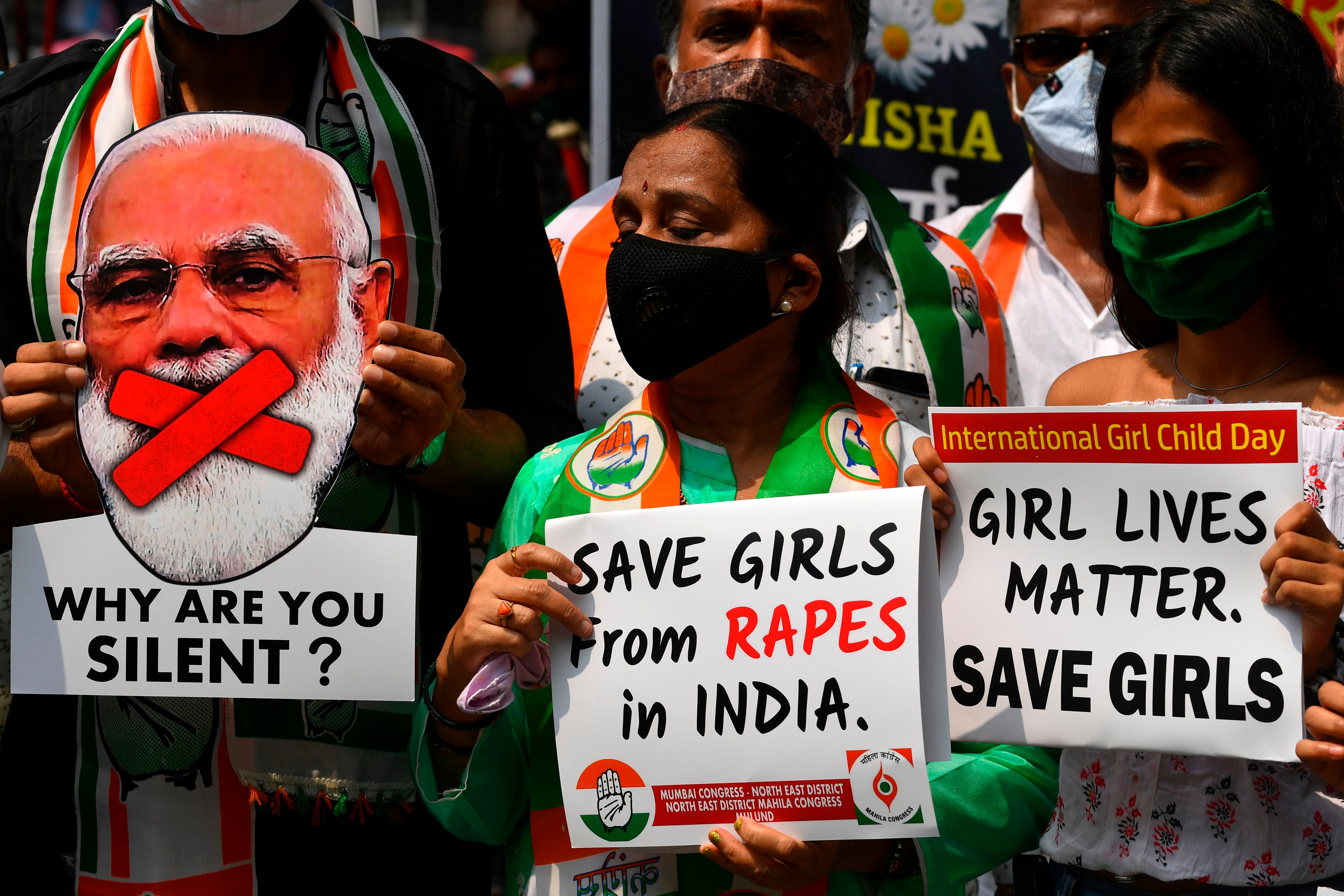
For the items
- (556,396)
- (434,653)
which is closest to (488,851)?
(434,653)

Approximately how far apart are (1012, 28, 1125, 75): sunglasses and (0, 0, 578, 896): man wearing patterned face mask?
2128 mm

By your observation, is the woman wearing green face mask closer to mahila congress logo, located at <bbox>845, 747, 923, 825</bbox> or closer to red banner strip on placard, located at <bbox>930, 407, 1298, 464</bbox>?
red banner strip on placard, located at <bbox>930, 407, 1298, 464</bbox>

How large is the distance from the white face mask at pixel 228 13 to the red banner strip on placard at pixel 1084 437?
127 cm

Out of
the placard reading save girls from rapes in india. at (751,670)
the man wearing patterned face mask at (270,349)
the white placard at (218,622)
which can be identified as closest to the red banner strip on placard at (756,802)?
the placard reading save girls from rapes in india. at (751,670)

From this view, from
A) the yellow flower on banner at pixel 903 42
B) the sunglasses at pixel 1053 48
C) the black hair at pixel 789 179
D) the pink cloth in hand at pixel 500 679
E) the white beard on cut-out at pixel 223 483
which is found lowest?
the pink cloth in hand at pixel 500 679

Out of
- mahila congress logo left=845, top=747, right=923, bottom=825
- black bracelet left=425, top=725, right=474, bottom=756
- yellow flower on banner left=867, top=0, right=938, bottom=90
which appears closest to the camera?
mahila congress logo left=845, top=747, right=923, bottom=825

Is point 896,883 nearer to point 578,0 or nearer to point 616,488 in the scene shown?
point 616,488

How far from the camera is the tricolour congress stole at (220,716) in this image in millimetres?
2285

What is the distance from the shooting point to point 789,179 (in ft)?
7.65

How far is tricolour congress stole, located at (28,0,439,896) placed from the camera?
2.29m

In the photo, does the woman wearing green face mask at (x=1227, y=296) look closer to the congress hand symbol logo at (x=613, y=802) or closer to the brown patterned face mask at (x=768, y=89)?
the congress hand symbol logo at (x=613, y=802)

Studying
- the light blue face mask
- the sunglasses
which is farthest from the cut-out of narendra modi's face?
the sunglasses

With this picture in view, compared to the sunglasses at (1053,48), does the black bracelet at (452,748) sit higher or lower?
lower

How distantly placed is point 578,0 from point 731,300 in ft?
15.8
